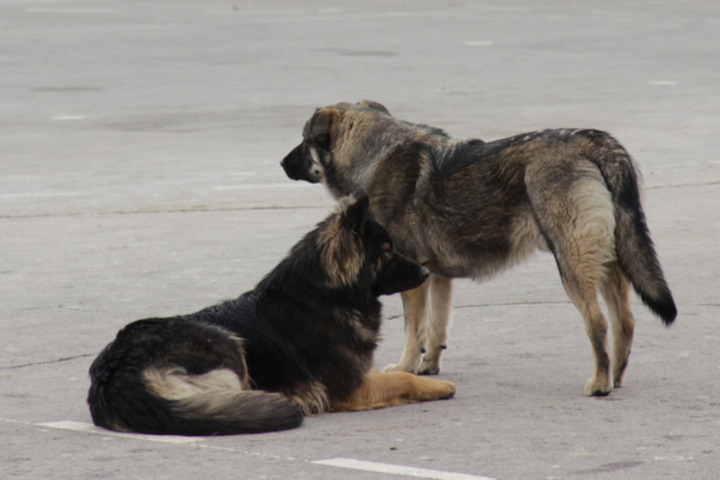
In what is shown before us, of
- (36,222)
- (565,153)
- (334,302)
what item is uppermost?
(565,153)

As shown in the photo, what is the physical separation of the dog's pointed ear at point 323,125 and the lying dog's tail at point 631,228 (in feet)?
5.54

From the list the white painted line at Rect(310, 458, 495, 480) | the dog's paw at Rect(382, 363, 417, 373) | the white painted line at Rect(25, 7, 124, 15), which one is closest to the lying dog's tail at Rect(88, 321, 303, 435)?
the white painted line at Rect(310, 458, 495, 480)

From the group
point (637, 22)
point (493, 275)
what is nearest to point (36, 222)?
point (493, 275)

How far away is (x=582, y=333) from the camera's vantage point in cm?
758

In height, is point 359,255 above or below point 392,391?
above

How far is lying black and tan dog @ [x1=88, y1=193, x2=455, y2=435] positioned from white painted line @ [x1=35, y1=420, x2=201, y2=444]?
0.03 metres

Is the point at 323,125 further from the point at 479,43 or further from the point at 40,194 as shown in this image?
the point at 479,43

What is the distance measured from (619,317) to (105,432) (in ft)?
8.83

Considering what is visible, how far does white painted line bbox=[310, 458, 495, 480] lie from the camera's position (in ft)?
16.3

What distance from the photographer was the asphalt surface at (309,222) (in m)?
5.42

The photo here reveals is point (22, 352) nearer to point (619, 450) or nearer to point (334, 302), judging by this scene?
point (334, 302)

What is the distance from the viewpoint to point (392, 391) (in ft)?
20.6

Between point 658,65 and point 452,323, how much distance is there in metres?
14.7

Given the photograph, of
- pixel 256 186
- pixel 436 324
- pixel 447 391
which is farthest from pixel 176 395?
pixel 256 186
